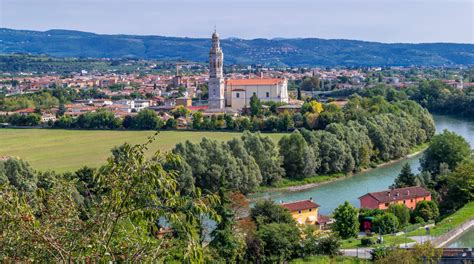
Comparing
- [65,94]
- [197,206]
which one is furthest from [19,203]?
[65,94]

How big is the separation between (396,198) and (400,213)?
928mm

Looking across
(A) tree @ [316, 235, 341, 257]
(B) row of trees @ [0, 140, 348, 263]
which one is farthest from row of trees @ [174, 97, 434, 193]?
(B) row of trees @ [0, 140, 348, 263]

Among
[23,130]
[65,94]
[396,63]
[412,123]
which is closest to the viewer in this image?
[412,123]

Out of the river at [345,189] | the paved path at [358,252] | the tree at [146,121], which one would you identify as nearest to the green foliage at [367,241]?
the paved path at [358,252]

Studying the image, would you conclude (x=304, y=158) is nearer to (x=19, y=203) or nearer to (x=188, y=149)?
(x=188, y=149)

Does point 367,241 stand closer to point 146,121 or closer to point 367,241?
point 367,241

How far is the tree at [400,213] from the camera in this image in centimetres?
1148

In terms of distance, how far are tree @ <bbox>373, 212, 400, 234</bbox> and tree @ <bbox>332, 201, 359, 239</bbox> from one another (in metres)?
0.42

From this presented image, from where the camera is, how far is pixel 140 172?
9.26ft

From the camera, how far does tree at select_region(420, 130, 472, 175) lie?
16.0 m

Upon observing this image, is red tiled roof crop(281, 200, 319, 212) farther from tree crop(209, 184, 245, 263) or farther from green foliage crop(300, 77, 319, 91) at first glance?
green foliage crop(300, 77, 319, 91)

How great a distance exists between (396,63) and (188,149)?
101 metres

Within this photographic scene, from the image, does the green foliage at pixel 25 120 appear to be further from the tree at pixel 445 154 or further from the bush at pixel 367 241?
the bush at pixel 367 241

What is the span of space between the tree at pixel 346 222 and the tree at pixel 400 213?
0.89 metres
